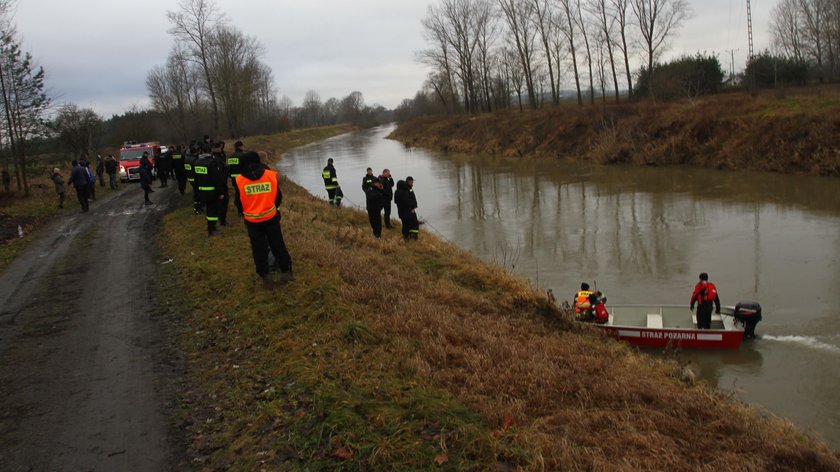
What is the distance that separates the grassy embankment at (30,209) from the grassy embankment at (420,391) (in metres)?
6.71

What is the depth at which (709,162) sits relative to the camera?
29.6 meters

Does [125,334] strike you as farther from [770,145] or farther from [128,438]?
[770,145]

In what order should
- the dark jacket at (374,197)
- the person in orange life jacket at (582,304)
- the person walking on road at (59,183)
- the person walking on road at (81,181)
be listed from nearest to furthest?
the person in orange life jacket at (582,304), the dark jacket at (374,197), the person walking on road at (81,181), the person walking on road at (59,183)

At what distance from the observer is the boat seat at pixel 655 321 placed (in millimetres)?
9725

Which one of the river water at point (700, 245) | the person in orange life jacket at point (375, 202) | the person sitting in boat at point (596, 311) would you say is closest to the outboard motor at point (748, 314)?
the river water at point (700, 245)

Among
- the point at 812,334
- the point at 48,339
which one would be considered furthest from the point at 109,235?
the point at 812,334

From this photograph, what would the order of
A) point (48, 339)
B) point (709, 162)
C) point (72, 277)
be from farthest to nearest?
point (709, 162) < point (72, 277) < point (48, 339)

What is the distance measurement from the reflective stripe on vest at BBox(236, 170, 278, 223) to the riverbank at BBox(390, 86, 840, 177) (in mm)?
24610

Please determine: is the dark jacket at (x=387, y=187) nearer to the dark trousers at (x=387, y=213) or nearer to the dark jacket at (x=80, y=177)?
the dark trousers at (x=387, y=213)

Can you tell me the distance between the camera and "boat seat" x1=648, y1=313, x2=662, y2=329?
9.73 metres

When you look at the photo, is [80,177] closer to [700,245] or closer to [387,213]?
[387,213]

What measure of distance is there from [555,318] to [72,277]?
756 cm

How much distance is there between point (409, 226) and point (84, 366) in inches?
356

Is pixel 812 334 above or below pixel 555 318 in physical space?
below
